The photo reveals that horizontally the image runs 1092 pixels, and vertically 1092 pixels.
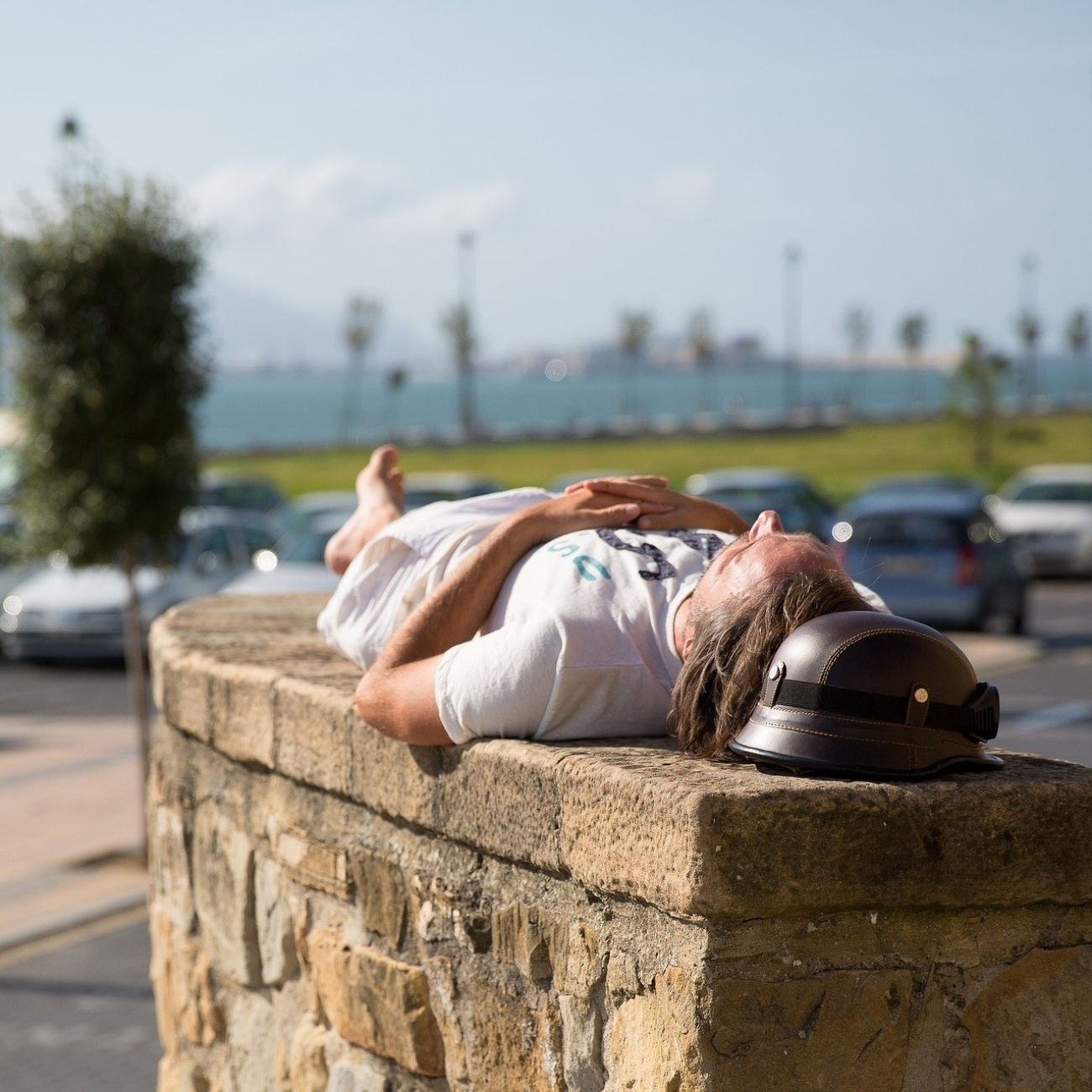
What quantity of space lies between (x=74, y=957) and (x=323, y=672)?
3.91 metres

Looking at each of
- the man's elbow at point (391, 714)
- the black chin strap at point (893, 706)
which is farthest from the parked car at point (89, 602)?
the black chin strap at point (893, 706)

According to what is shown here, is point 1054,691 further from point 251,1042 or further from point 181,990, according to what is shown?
point 251,1042

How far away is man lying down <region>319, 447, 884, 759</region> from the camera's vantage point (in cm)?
233

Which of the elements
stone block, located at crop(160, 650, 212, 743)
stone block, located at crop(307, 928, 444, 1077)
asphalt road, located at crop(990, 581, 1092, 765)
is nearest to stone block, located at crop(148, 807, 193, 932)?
stone block, located at crop(160, 650, 212, 743)

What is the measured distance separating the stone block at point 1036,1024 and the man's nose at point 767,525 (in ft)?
2.64

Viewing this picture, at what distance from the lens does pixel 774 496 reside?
22.5m

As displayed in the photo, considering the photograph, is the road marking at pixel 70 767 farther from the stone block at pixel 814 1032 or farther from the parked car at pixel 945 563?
the stone block at pixel 814 1032

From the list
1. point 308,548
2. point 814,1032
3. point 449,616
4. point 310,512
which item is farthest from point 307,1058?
point 310,512

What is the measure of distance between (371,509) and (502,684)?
5.08 feet

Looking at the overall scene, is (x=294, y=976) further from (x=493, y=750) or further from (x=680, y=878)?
(x=680, y=878)

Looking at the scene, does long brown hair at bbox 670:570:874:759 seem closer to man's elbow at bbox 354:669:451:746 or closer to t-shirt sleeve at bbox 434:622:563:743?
t-shirt sleeve at bbox 434:622:563:743

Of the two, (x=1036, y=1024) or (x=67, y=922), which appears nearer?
(x=1036, y=1024)

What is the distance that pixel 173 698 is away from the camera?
3730 mm

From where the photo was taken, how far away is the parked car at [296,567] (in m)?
14.8
